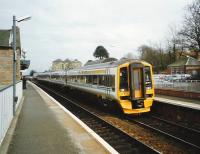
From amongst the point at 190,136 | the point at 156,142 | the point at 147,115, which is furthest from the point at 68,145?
the point at 147,115

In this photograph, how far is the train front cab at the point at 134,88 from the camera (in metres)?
15.4

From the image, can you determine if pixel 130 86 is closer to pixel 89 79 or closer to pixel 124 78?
pixel 124 78

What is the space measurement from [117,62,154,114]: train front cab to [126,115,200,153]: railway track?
66 cm

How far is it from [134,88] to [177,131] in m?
3.47

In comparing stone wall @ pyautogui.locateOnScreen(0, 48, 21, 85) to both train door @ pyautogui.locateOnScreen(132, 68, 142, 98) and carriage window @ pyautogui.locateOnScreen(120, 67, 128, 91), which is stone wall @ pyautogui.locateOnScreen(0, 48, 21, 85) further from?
train door @ pyautogui.locateOnScreen(132, 68, 142, 98)

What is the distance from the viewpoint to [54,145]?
857 centimetres

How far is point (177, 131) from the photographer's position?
1270cm

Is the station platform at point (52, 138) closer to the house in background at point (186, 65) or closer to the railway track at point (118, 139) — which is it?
the railway track at point (118, 139)

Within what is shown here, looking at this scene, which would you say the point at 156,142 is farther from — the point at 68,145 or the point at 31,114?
the point at 31,114

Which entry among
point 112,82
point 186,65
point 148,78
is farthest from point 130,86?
point 186,65

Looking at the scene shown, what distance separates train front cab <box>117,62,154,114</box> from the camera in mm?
15375

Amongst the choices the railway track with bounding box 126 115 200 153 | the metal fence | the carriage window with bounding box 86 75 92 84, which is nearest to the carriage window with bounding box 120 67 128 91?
the railway track with bounding box 126 115 200 153

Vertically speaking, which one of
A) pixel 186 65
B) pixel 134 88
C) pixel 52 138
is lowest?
pixel 52 138

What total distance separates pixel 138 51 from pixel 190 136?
335 feet
